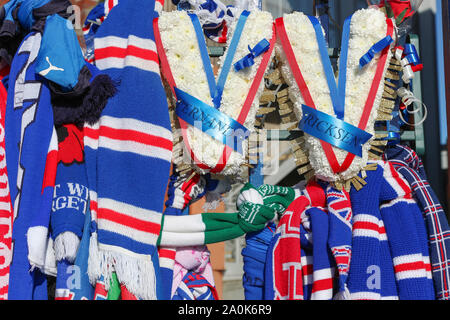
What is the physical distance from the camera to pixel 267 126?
1.71 m

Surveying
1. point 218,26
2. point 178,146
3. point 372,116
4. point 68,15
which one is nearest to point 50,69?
point 68,15

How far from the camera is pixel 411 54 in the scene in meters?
1.50

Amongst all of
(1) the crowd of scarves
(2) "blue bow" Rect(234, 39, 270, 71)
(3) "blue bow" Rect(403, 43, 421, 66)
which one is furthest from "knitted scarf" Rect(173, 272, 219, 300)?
(3) "blue bow" Rect(403, 43, 421, 66)

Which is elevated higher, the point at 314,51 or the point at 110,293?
the point at 314,51

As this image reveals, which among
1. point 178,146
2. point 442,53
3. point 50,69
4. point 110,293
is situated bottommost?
point 110,293

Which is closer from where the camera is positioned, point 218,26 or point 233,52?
point 233,52

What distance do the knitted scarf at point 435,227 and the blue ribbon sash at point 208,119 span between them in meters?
0.47

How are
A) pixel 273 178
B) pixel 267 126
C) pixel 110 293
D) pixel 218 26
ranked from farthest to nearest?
1. pixel 273 178
2. pixel 267 126
3. pixel 218 26
4. pixel 110 293

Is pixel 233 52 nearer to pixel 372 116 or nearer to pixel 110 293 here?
pixel 372 116

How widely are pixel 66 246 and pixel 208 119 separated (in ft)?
1.44

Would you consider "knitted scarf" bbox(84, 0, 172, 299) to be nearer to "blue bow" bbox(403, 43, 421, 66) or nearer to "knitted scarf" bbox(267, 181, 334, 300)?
"knitted scarf" bbox(267, 181, 334, 300)

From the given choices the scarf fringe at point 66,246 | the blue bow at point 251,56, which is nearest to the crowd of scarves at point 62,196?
the scarf fringe at point 66,246

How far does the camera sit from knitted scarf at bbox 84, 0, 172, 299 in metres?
1.26

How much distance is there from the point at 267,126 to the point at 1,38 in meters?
0.79
